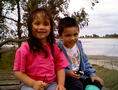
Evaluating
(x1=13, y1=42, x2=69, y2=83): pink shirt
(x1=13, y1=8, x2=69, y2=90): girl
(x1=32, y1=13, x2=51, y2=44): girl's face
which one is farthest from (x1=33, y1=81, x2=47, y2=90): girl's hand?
(x1=32, y1=13, x2=51, y2=44): girl's face

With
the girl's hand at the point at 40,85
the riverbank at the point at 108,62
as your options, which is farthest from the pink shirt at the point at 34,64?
the riverbank at the point at 108,62

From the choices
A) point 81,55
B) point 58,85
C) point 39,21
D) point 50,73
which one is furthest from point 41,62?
point 81,55

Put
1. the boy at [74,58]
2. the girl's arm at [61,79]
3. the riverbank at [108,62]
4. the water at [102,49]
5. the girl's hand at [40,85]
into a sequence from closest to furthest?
the girl's hand at [40,85] → the girl's arm at [61,79] → the boy at [74,58] → the riverbank at [108,62] → the water at [102,49]

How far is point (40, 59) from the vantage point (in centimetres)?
188

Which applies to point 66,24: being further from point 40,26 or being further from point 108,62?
point 108,62

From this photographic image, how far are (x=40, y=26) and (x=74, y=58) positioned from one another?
0.56 meters

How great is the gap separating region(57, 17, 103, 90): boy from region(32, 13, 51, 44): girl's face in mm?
234

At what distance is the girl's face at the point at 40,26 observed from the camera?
1.95 meters

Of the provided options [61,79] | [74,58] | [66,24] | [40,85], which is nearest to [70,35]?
[66,24]

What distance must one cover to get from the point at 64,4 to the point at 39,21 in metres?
5.38

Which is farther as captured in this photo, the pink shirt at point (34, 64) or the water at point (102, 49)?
the water at point (102, 49)

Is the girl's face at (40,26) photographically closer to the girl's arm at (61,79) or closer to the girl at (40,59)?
the girl at (40,59)

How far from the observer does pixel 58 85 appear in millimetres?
1919

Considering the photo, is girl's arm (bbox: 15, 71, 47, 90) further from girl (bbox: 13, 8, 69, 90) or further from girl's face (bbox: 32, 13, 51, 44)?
girl's face (bbox: 32, 13, 51, 44)
